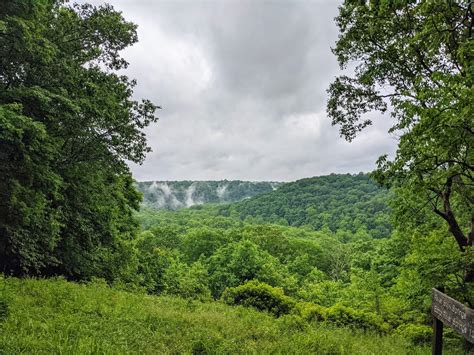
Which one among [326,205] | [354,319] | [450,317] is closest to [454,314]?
[450,317]

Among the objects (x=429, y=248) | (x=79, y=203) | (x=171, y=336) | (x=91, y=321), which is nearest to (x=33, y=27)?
(x=79, y=203)

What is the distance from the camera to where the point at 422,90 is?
764 cm

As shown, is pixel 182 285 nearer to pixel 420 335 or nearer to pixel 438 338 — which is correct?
pixel 420 335

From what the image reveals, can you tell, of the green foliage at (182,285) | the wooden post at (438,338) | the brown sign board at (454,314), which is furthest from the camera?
the green foliage at (182,285)

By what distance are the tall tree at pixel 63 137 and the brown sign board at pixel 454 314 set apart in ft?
35.2

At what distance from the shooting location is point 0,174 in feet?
36.8

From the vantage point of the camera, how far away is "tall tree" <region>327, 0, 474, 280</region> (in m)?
6.81

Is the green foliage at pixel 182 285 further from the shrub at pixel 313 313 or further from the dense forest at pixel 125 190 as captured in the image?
the shrub at pixel 313 313

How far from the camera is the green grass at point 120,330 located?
6385 millimetres

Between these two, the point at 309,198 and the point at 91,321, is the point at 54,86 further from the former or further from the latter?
the point at 309,198

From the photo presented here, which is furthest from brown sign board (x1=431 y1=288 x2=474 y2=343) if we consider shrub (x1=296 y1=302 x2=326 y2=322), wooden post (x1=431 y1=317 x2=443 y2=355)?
shrub (x1=296 y1=302 x2=326 y2=322)

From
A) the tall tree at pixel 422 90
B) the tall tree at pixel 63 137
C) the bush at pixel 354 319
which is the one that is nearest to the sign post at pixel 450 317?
the tall tree at pixel 422 90

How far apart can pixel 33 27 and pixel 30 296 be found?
8285 mm

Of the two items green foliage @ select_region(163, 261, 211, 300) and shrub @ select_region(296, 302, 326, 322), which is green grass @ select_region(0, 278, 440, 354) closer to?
shrub @ select_region(296, 302, 326, 322)
